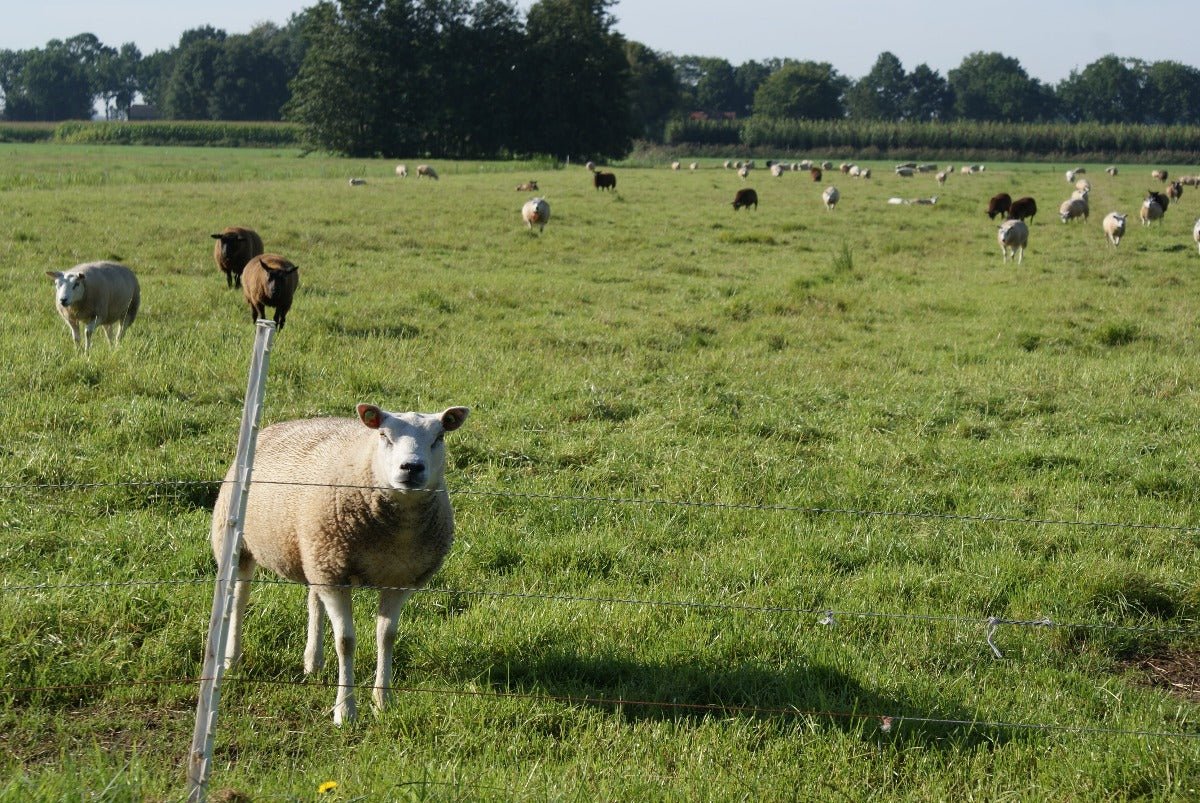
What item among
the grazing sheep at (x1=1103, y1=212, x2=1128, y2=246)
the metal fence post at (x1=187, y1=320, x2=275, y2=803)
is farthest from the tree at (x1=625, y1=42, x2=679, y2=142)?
the metal fence post at (x1=187, y1=320, x2=275, y2=803)

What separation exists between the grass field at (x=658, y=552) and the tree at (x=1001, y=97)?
153 meters

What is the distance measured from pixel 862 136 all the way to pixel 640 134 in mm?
30476

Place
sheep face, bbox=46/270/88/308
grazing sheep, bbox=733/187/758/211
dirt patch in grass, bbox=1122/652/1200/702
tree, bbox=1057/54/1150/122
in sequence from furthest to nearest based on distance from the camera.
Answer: tree, bbox=1057/54/1150/122 < grazing sheep, bbox=733/187/758/211 < sheep face, bbox=46/270/88/308 < dirt patch in grass, bbox=1122/652/1200/702

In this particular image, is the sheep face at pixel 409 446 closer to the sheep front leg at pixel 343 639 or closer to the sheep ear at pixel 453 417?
the sheep ear at pixel 453 417

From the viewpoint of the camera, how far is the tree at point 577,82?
73750 mm

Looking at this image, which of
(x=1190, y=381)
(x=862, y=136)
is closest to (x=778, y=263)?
(x=1190, y=381)

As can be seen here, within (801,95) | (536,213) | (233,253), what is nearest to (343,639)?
(233,253)

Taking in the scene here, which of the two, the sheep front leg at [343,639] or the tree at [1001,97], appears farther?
the tree at [1001,97]

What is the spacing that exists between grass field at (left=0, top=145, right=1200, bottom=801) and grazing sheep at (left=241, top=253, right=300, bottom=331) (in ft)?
1.22

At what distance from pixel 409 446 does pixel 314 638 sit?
43.5 inches

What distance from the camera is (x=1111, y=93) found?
149750 millimetres

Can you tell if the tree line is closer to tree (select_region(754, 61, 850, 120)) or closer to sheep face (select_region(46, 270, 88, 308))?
tree (select_region(754, 61, 850, 120))

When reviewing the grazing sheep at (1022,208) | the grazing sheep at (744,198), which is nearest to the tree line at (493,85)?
the grazing sheep at (744,198)

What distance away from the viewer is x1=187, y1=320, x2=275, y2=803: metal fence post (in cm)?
298
